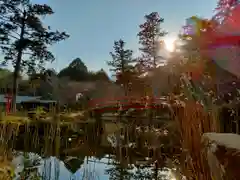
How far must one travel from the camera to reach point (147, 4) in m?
4.47

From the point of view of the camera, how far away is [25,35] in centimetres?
902

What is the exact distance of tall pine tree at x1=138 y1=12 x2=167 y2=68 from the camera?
1209 cm

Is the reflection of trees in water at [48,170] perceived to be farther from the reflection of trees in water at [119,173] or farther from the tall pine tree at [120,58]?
the tall pine tree at [120,58]

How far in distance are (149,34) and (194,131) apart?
1175 cm

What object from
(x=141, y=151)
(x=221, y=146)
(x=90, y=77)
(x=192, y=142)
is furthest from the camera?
(x=90, y=77)

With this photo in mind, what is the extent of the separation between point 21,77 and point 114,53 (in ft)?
24.3

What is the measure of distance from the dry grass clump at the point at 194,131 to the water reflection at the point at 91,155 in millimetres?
962

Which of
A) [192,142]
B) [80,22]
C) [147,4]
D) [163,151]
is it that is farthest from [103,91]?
[192,142]

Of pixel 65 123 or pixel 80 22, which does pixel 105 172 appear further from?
pixel 80 22

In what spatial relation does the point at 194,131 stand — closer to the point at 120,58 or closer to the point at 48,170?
the point at 48,170

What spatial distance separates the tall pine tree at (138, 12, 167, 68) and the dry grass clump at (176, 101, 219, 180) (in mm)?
10959

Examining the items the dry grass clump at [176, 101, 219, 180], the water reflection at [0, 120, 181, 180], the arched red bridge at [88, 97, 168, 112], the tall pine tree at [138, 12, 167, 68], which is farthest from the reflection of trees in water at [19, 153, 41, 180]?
the tall pine tree at [138, 12, 167, 68]

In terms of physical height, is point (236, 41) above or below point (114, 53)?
below

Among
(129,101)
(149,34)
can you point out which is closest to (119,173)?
(129,101)
